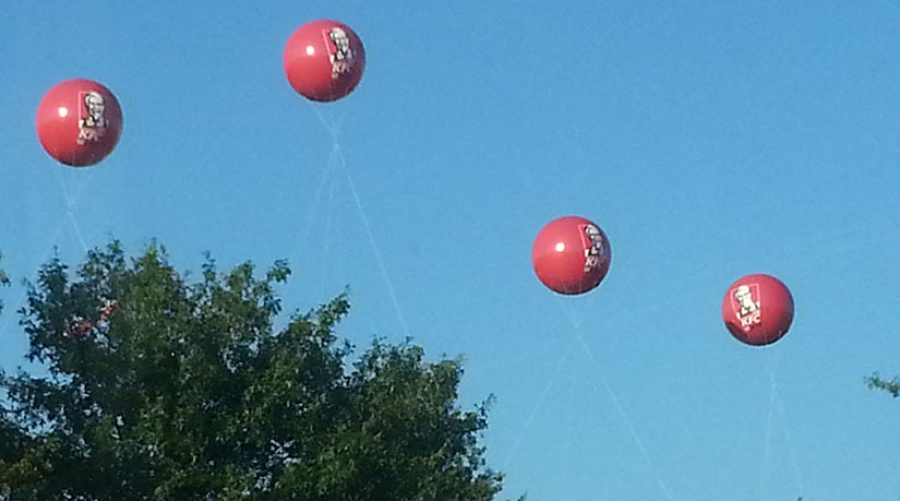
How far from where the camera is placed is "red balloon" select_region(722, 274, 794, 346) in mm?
16297

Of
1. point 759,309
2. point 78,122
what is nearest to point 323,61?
point 78,122

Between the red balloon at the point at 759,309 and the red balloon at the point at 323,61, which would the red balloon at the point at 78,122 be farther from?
the red balloon at the point at 759,309

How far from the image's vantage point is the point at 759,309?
16.3 meters

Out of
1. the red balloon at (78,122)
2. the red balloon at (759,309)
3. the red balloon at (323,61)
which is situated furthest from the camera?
the red balloon at (759,309)

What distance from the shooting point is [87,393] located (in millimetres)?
18422

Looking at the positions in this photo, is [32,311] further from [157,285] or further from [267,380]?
[267,380]

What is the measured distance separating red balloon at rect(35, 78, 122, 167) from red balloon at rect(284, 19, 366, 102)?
1.61 m

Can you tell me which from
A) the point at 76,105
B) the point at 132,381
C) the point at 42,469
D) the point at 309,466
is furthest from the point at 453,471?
the point at 76,105

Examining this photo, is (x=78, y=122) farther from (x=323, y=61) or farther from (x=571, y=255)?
(x=571, y=255)

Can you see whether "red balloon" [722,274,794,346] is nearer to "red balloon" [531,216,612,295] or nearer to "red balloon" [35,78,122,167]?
"red balloon" [531,216,612,295]

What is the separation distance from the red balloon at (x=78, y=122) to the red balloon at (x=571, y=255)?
154 inches

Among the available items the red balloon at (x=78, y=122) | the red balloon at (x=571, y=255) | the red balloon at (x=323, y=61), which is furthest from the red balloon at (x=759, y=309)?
the red balloon at (x=78, y=122)

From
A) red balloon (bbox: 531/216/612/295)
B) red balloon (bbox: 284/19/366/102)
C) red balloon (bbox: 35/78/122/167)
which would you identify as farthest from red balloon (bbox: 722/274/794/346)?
red balloon (bbox: 35/78/122/167)

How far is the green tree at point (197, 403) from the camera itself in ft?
58.2
